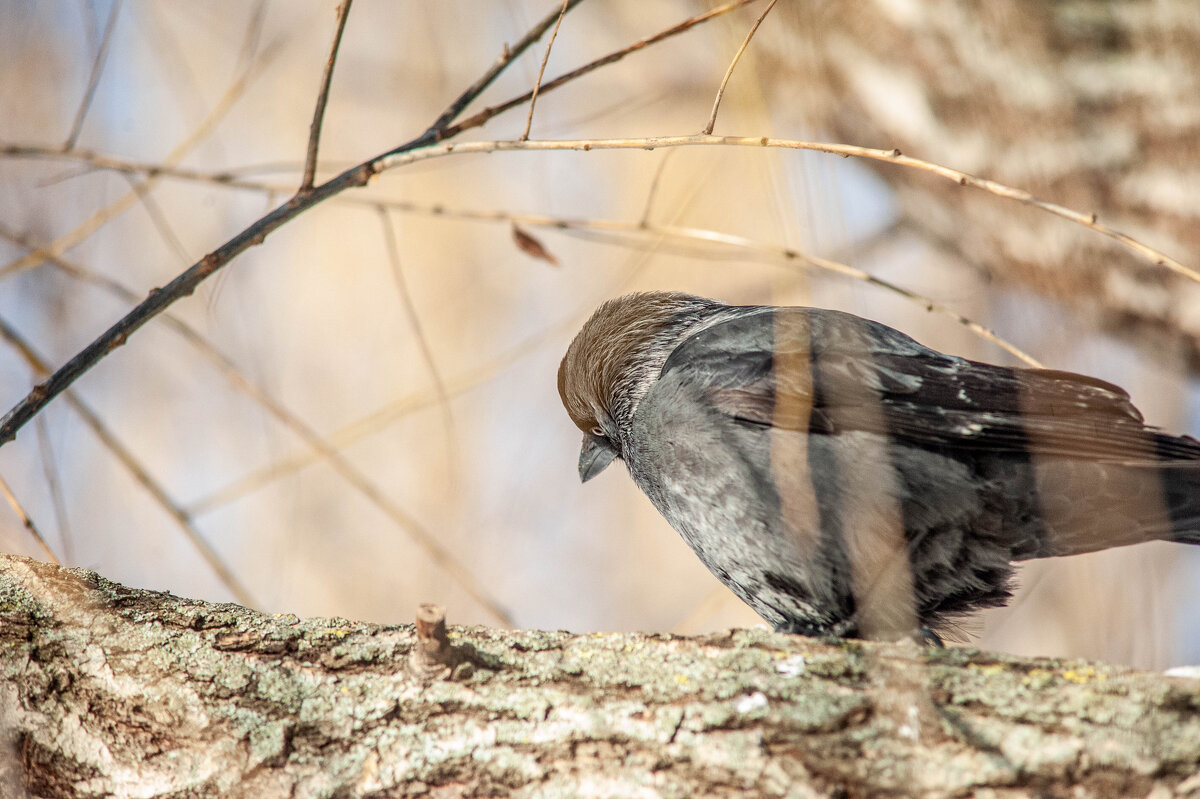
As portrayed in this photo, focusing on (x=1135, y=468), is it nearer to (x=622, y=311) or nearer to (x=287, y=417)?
(x=622, y=311)

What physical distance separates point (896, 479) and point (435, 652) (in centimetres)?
141

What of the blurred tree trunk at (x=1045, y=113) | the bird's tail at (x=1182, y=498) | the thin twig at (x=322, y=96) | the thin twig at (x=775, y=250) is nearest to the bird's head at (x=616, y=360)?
the thin twig at (x=775, y=250)

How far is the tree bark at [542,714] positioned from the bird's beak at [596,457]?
1584 mm

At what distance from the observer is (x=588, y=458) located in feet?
12.2

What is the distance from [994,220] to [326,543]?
13.9ft

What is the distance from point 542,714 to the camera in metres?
1.88

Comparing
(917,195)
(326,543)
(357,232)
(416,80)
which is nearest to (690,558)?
(326,543)

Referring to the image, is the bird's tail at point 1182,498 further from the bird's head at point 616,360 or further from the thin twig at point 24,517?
the thin twig at point 24,517

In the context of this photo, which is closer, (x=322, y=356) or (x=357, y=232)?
(x=322, y=356)

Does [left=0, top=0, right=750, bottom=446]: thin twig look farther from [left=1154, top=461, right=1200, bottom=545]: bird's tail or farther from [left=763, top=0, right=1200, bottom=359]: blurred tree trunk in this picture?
[left=763, top=0, right=1200, bottom=359]: blurred tree trunk

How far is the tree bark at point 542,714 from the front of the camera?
5.51 ft

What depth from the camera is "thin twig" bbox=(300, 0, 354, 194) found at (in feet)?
7.27

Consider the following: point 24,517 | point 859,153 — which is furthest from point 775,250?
point 24,517

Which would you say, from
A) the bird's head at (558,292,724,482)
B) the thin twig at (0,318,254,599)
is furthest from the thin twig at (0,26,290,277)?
the bird's head at (558,292,724,482)
